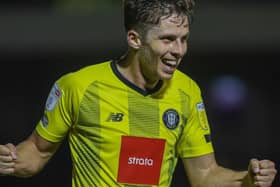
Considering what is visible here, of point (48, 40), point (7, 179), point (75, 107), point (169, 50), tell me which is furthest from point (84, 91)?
point (48, 40)

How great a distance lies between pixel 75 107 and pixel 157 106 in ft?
1.30

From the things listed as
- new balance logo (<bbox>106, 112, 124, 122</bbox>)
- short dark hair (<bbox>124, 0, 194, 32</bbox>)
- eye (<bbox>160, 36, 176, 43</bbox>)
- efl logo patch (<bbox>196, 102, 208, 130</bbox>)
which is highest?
short dark hair (<bbox>124, 0, 194, 32</bbox>)

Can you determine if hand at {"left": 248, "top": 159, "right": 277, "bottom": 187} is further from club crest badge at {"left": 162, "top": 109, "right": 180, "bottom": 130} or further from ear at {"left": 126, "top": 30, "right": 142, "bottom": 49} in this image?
ear at {"left": 126, "top": 30, "right": 142, "bottom": 49}

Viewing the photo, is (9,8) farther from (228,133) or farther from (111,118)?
(111,118)

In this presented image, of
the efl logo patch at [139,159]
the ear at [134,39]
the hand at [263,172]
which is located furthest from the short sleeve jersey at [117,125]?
the hand at [263,172]

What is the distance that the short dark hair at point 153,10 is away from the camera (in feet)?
16.4

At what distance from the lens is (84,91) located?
16.6ft

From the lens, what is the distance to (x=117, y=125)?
510cm

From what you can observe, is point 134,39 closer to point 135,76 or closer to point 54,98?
point 135,76

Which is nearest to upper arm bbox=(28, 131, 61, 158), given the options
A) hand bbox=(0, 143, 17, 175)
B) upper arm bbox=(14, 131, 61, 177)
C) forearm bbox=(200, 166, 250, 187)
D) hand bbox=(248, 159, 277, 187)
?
upper arm bbox=(14, 131, 61, 177)

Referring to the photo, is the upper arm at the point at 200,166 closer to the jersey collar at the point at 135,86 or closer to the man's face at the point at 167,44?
the jersey collar at the point at 135,86

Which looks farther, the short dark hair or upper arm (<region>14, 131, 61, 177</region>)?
upper arm (<region>14, 131, 61, 177</region>)

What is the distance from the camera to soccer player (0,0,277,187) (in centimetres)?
501

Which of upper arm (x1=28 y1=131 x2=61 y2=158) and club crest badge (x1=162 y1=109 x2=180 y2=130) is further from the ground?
club crest badge (x1=162 y1=109 x2=180 y2=130)
